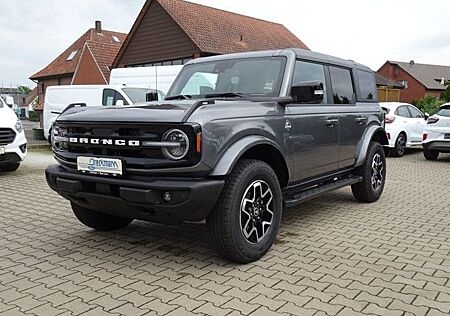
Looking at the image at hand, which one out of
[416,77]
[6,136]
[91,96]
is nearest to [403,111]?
[91,96]

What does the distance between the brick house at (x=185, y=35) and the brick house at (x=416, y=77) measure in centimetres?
4368

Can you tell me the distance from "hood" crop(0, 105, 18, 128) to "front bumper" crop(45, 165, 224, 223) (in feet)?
17.9

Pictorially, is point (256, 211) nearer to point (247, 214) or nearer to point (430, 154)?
point (247, 214)

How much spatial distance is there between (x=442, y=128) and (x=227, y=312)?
34.4 ft

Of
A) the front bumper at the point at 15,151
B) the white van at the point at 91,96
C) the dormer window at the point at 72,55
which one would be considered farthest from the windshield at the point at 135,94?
the dormer window at the point at 72,55

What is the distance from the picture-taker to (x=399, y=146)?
12922 millimetres

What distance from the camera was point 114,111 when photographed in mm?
3834

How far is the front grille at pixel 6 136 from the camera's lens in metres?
8.34

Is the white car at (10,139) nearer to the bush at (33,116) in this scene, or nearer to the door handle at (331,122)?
the door handle at (331,122)

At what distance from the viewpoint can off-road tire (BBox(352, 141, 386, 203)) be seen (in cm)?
618

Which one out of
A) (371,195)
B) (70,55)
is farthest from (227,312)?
(70,55)

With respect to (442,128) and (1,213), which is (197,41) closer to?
(442,128)

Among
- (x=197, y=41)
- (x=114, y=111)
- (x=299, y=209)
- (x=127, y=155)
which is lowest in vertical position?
(x=299, y=209)

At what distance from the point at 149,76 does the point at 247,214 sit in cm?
1129
